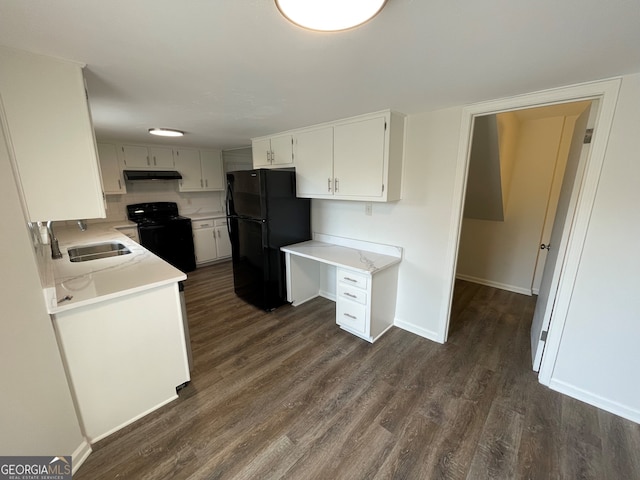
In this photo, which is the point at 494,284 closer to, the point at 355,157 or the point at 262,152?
the point at 355,157

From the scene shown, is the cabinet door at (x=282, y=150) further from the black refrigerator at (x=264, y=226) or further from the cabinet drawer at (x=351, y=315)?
the cabinet drawer at (x=351, y=315)

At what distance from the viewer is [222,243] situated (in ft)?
16.1

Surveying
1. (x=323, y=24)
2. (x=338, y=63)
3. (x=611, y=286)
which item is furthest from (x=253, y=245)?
(x=611, y=286)

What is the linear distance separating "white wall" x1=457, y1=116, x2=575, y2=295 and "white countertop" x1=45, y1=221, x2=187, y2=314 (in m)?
3.70

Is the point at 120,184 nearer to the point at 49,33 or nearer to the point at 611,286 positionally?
the point at 49,33

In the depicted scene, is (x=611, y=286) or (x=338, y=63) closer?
(x=338, y=63)

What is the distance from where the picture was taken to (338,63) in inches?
52.4

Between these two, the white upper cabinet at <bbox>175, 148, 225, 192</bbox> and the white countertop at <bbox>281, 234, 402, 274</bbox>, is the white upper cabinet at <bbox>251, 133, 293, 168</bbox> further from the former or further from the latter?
the white upper cabinet at <bbox>175, 148, 225, 192</bbox>

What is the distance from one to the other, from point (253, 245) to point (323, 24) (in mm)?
2496

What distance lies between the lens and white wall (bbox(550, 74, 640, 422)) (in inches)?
60.9

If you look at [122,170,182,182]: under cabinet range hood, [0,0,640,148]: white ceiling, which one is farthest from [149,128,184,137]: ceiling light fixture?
[122,170,182,182]: under cabinet range hood

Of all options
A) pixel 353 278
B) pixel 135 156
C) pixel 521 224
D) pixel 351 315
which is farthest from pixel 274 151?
pixel 521 224

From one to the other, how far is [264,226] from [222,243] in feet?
7.75

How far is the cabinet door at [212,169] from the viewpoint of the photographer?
477 centimetres
